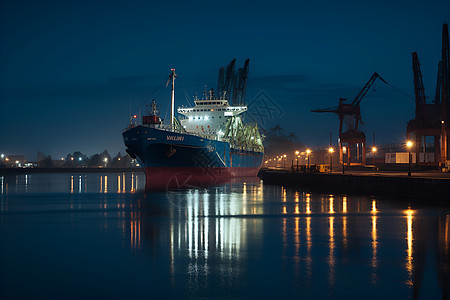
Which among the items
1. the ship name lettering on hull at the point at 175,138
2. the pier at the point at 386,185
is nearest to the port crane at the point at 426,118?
the pier at the point at 386,185

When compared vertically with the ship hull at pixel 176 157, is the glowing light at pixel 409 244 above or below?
below

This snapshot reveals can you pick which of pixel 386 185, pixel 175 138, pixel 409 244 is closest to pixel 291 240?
pixel 409 244

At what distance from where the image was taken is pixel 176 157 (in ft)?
178

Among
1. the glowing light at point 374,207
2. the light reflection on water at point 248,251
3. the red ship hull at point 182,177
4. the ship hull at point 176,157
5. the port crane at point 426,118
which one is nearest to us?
the light reflection on water at point 248,251

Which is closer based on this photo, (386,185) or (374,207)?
(374,207)

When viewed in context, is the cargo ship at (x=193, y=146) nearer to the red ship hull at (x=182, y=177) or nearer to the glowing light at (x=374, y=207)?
the red ship hull at (x=182, y=177)

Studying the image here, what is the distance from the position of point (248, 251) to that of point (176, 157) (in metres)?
39.1

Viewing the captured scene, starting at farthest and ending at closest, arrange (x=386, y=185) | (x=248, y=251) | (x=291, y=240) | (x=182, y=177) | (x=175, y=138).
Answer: (x=182, y=177) < (x=175, y=138) < (x=386, y=185) < (x=291, y=240) < (x=248, y=251)

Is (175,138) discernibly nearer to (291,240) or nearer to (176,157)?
(176,157)

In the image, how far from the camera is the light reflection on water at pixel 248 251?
11523mm

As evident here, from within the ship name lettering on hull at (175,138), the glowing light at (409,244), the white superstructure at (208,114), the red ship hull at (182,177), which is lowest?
the glowing light at (409,244)

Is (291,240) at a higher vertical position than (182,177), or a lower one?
lower

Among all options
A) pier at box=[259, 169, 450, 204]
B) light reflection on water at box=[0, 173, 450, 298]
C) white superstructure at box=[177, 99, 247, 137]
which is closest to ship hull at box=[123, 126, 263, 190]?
white superstructure at box=[177, 99, 247, 137]

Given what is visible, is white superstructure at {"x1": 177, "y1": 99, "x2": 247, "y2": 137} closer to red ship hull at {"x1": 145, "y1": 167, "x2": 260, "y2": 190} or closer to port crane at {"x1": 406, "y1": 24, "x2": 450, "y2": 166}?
red ship hull at {"x1": 145, "y1": 167, "x2": 260, "y2": 190}
